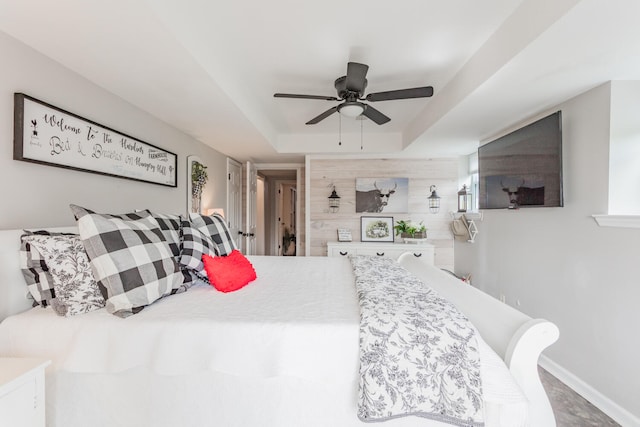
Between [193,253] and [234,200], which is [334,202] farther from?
[193,253]

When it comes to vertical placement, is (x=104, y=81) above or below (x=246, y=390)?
above

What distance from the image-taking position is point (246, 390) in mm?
1146

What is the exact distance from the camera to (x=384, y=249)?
4090mm

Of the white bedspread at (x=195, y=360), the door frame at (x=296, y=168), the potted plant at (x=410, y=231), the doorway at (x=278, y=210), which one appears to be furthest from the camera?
the doorway at (x=278, y=210)

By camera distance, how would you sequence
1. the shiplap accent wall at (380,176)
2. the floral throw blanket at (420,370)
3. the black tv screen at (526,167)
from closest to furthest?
1. the floral throw blanket at (420,370)
2. the black tv screen at (526,167)
3. the shiplap accent wall at (380,176)

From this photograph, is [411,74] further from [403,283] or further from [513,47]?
[403,283]

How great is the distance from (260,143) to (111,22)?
2273mm

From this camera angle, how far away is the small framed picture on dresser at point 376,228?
14.4ft

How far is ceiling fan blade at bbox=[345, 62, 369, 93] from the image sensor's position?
71.0 inches

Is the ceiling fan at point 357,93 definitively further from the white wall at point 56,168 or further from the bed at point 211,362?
the bed at point 211,362

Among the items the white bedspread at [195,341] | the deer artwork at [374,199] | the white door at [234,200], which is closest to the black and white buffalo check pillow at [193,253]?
the white bedspread at [195,341]

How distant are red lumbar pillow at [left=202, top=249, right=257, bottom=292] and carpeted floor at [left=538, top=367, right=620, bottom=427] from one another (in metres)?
2.04

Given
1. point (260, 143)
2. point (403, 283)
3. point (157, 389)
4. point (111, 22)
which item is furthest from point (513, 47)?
point (260, 143)

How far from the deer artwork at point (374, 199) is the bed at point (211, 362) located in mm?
3168
